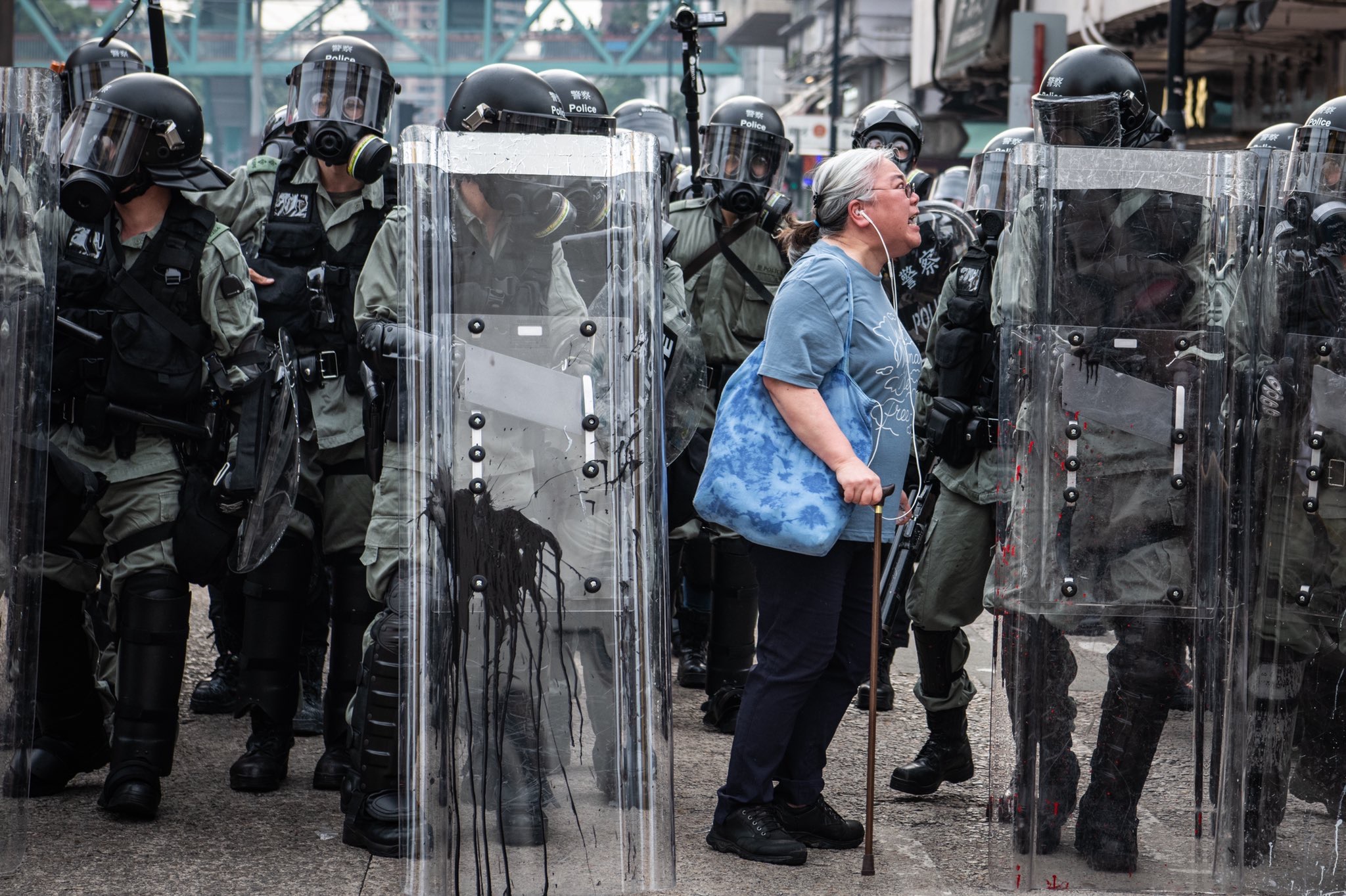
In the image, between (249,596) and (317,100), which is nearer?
(249,596)

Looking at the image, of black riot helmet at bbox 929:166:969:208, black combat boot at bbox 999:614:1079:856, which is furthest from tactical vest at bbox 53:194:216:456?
black riot helmet at bbox 929:166:969:208

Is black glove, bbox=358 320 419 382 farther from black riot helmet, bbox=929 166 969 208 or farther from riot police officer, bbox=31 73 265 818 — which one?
black riot helmet, bbox=929 166 969 208

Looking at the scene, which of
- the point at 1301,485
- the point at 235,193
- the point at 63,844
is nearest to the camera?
the point at 1301,485

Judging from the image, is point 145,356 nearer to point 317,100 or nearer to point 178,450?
point 178,450

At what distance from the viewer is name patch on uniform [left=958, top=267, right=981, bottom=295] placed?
430cm

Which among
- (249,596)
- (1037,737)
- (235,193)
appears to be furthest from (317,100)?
(1037,737)

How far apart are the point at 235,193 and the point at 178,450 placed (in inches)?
49.0

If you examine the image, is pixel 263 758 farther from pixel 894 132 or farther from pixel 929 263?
pixel 894 132

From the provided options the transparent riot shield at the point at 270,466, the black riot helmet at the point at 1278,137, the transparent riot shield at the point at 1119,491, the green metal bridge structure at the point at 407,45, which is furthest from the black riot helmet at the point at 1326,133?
the green metal bridge structure at the point at 407,45

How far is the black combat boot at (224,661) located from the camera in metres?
5.27

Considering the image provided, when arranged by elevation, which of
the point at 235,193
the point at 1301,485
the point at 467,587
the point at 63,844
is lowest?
the point at 63,844

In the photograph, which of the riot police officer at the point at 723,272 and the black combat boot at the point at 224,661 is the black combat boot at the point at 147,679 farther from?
the riot police officer at the point at 723,272

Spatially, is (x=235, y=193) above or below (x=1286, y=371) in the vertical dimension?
above

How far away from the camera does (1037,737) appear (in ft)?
11.9
